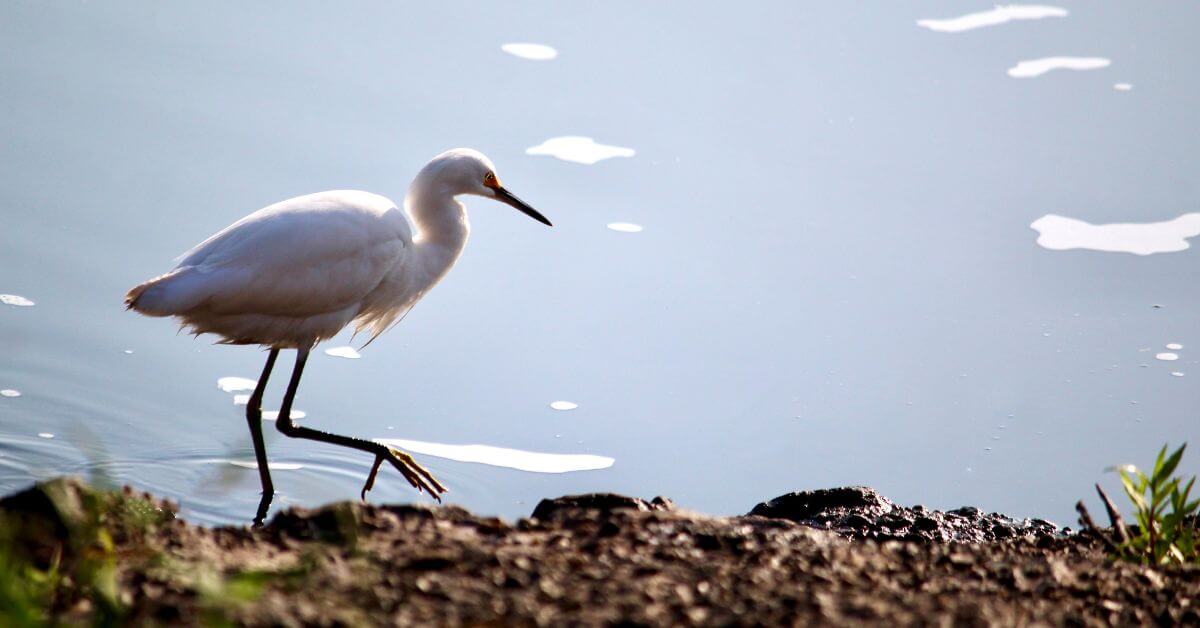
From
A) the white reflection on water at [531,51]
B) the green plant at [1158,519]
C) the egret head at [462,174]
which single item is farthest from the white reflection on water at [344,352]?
the green plant at [1158,519]

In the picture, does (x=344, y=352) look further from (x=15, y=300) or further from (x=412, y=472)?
(x=15, y=300)

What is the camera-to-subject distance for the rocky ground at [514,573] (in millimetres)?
2852

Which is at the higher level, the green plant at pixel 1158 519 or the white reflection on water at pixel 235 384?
the green plant at pixel 1158 519

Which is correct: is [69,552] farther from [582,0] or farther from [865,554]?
[582,0]

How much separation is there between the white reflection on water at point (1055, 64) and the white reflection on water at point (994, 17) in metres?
0.47

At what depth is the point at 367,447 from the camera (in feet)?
18.9

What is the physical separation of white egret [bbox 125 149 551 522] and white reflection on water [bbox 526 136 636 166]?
4.42 feet

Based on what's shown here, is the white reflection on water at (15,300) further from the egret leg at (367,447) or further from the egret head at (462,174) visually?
the egret head at (462,174)

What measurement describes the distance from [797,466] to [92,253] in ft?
11.3

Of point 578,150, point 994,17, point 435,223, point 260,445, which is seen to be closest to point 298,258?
point 260,445

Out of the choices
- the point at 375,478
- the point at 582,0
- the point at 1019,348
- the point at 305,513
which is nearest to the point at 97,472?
the point at 305,513

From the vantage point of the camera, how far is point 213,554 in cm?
326

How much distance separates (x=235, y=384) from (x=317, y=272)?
1010 millimetres

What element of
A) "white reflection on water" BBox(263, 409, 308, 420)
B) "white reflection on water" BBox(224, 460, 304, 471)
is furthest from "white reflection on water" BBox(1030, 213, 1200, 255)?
"white reflection on water" BBox(224, 460, 304, 471)
